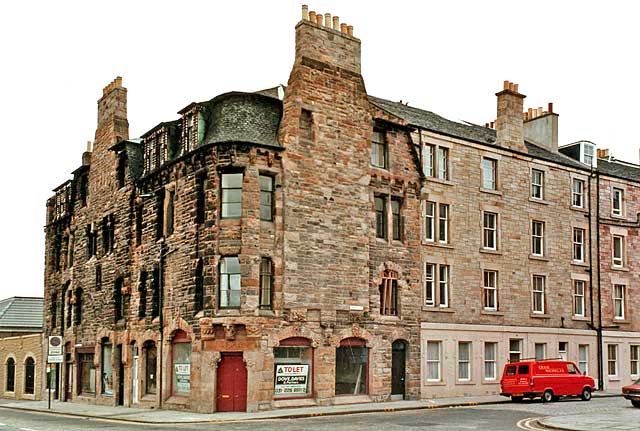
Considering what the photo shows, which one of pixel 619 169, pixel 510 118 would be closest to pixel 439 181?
pixel 510 118

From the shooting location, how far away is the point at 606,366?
151 ft

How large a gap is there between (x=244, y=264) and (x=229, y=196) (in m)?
2.92

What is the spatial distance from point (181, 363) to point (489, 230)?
663 inches

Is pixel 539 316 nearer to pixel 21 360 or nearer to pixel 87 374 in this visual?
pixel 87 374

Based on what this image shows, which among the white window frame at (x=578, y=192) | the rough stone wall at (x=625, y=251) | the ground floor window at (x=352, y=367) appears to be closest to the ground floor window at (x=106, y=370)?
the ground floor window at (x=352, y=367)

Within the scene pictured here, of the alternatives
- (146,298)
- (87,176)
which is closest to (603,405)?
(146,298)

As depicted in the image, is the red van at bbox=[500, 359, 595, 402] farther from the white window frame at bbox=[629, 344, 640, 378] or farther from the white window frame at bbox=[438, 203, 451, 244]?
the white window frame at bbox=[629, 344, 640, 378]

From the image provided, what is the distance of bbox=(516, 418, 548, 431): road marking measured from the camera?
23.3 m

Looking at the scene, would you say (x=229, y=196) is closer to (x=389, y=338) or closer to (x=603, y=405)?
(x=389, y=338)

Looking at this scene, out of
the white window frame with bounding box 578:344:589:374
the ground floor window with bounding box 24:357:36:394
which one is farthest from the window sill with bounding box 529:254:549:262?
the ground floor window with bounding box 24:357:36:394

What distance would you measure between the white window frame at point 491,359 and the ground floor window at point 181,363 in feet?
49.2

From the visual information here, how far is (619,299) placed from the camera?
4756 centimetres

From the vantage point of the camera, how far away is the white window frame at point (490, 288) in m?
40.9

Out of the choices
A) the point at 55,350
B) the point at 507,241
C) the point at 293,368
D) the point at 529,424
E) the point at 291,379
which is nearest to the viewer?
the point at 529,424
